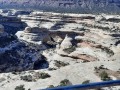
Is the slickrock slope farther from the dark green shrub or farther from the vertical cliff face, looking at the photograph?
the vertical cliff face

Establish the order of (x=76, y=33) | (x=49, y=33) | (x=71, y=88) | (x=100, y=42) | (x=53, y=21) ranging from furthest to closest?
(x=53, y=21)
(x=49, y=33)
(x=76, y=33)
(x=100, y=42)
(x=71, y=88)

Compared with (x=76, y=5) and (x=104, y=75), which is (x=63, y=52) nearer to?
(x=104, y=75)

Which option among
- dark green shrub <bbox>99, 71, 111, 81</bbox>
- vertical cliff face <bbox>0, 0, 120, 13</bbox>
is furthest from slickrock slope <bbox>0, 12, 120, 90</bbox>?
vertical cliff face <bbox>0, 0, 120, 13</bbox>

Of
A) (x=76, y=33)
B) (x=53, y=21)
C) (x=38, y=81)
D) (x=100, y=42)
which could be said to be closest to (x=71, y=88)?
(x=38, y=81)

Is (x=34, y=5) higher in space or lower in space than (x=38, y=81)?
higher

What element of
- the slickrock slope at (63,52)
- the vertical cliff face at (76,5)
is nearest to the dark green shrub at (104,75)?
the slickrock slope at (63,52)

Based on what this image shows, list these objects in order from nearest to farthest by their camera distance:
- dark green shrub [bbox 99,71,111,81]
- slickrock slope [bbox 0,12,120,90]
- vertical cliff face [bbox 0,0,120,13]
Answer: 1. dark green shrub [bbox 99,71,111,81]
2. slickrock slope [bbox 0,12,120,90]
3. vertical cliff face [bbox 0,0,120,13]

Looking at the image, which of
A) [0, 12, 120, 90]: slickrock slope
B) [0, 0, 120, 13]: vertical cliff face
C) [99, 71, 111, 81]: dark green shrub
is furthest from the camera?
[0, 0, 120, 13]: vertical cliff face

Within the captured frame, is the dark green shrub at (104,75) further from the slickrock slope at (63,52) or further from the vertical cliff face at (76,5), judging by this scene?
the vertical cliff face at (76,5)

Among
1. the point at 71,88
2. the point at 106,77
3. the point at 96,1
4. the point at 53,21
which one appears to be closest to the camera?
the point at 71,88

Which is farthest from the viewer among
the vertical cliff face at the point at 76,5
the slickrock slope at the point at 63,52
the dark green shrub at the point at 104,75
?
the vertical cliff face at the point at 76,5

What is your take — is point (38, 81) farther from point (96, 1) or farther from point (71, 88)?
point (96, 1)
